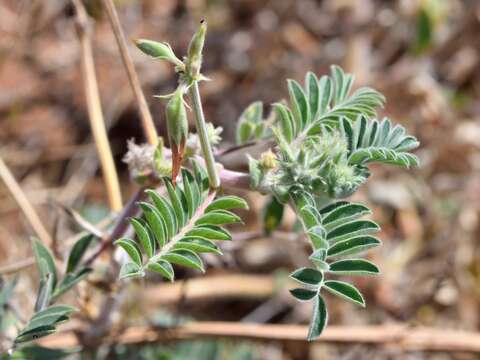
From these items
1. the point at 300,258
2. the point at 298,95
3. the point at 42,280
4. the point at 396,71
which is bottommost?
the point at 42,280

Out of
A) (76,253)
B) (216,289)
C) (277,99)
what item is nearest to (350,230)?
(76,253)

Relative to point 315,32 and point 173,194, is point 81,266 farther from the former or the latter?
point 315,32

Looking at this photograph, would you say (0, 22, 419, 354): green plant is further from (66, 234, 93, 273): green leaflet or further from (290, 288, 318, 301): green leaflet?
(66, 234, 93, 273): green leaflet

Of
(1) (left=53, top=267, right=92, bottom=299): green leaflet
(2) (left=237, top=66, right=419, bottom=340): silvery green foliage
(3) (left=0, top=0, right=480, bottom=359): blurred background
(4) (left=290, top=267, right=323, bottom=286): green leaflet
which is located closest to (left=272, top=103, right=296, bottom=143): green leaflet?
(2) (left=237, top=66, right=419, bottom=340): silvery green foliage

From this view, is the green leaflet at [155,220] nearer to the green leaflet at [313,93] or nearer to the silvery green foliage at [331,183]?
the silvery green foliage at [331,183]

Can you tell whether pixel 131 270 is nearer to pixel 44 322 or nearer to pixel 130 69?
pixel 44 322

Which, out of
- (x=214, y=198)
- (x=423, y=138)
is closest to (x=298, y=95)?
(x=214, y=198)

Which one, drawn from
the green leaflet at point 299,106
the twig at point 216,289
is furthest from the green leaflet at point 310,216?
the twig at point 216,289
